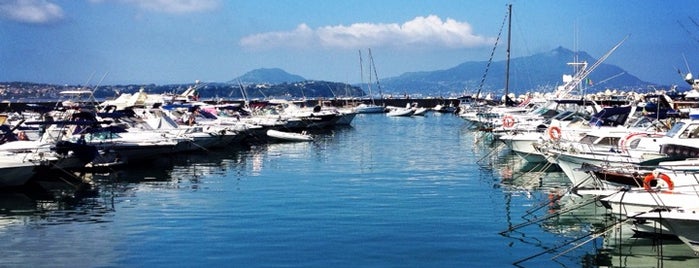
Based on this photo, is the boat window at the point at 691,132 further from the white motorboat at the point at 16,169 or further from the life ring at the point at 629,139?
the white motorboat at the point at 16,169

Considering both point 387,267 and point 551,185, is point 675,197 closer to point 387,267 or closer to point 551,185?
point 387,267

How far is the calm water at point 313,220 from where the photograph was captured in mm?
17016

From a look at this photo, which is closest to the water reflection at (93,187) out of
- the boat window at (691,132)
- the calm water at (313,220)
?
the calm water at (313,220)

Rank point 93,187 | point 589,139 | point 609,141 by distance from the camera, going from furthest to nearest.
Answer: point 589,139 → point 609,141 → point 93,187

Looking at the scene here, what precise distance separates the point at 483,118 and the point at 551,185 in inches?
1661

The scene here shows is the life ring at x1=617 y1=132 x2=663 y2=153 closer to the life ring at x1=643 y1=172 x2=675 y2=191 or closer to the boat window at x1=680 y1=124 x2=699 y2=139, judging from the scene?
the boat window at x1=680 y1=124 x2=699 y2=139

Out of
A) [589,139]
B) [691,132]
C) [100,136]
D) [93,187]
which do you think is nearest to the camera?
[691,132]

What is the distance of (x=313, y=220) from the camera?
21531 mm

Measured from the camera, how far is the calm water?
1702cm

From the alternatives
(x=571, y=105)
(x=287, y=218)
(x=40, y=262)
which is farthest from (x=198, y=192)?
→ (x=571, y=105)

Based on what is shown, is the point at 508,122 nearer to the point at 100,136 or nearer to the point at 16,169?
the point at 100,136

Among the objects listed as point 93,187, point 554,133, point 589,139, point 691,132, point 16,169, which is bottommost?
point 93,187

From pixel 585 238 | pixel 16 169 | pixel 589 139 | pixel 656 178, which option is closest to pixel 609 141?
pixel 589 139

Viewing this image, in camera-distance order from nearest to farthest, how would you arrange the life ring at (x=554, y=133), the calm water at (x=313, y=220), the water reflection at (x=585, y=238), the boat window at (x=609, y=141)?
1. the water reflection at (x=585, y=238)
2. the calm water at (x=313, y=220)
3. the boat window at (x=609, y=141)
4. the life ring at (x=554, y=133)
